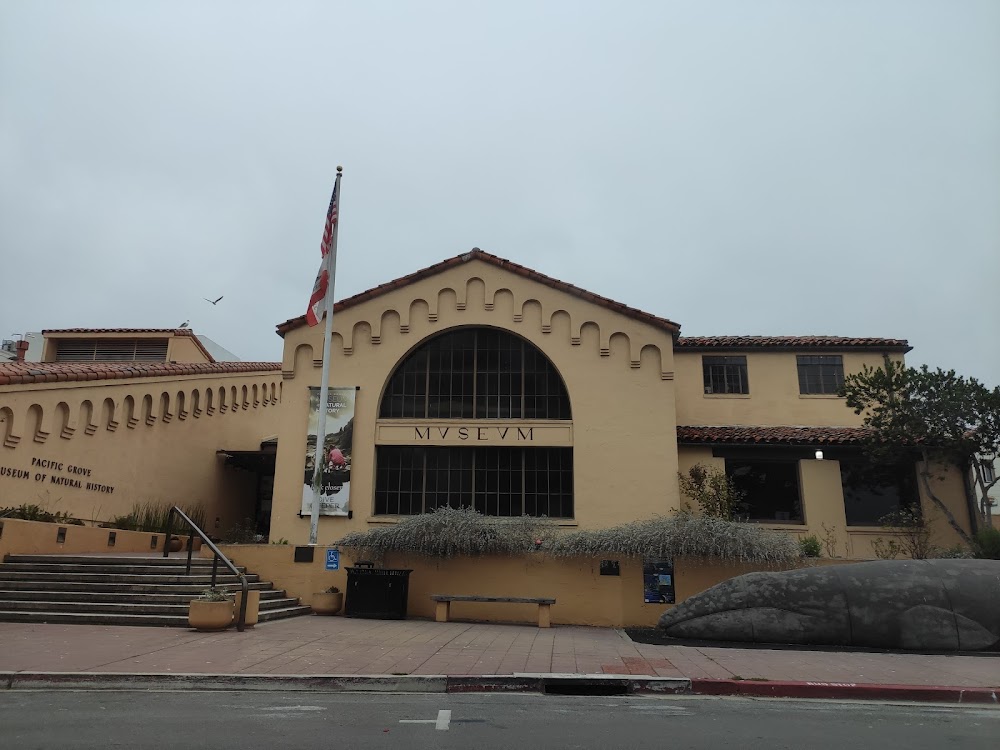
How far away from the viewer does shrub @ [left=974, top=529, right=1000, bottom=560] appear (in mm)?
16141

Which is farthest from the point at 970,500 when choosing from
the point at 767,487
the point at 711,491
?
the point at 711,491

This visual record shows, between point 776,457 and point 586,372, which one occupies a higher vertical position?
point 586,372

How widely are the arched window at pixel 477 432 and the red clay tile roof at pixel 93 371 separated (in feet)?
22.9

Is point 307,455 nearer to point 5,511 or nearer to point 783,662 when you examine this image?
point 5,511

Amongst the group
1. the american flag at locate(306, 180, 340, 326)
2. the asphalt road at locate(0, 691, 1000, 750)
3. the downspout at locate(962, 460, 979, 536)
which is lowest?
the asphalt road at locate(0, 691, 1000, 750)

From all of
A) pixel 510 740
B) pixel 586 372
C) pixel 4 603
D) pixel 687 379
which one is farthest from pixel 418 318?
pixel 510 740

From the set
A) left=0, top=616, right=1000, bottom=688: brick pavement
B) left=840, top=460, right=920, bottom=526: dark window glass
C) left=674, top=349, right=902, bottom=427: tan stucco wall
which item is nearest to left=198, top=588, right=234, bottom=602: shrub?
left=0, top=616, right=1000, bottom=688: brick pavement

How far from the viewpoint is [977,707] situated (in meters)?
8.19

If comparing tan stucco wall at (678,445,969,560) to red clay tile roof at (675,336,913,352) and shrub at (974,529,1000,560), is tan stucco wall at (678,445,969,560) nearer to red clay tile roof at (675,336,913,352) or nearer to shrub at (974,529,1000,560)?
shrub at (974,529,1000,560)

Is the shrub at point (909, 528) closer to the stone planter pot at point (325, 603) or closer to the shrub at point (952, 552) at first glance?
the shrub at point (952, 552)

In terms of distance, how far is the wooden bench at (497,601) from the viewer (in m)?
14.6

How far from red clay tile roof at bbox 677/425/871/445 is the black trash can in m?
8.12

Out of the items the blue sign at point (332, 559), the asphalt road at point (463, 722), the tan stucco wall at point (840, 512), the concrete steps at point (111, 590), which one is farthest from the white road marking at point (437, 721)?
the tan stucco wall at point (840, 512)

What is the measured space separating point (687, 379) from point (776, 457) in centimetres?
353
